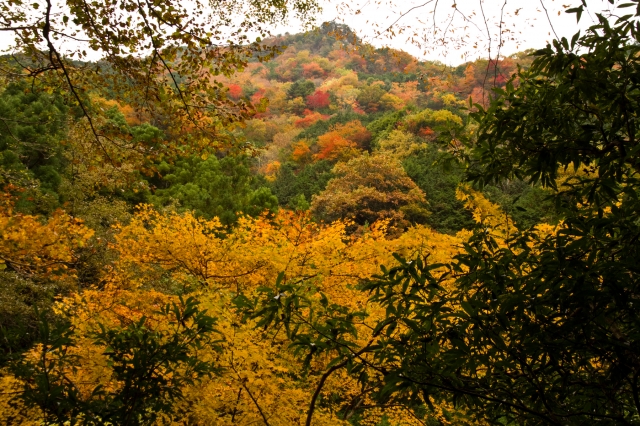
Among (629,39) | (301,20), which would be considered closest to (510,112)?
(629,39)

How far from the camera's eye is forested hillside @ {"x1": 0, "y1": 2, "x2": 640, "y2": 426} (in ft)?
5.63

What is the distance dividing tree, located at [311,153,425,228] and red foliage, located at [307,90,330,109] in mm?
17025

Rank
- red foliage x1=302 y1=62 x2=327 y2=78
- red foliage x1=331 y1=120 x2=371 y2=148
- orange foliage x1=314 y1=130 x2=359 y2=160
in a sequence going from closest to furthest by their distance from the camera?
orange foliage x1=314 y1=130 x2=359 y2=160 → red foliage x1=331 y1=120 x2=371 y2=148 → red foliage x1=302 y1=62 x2=327 y2=78

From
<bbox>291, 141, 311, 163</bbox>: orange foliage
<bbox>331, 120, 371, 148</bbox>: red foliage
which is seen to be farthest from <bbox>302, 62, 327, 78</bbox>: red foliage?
<bbox>291, 141, 311, 163</bbox>: orange foliage

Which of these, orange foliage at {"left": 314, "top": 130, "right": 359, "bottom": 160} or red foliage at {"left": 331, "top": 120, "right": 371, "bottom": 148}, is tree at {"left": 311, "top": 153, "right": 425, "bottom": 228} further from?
red foliage at {"left": 331, "top": 120, "right": 371, "bottom": 148}

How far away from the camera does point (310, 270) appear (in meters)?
6.89

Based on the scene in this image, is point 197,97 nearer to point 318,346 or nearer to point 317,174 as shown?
point 318,346

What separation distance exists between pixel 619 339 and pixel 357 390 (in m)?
6.08

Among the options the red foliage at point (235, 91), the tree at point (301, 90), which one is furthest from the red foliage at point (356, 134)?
the tree at point (301, 90)

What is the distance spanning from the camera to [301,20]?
3678 mm

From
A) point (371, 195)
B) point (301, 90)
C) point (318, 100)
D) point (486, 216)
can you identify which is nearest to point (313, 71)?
point (301, 90)

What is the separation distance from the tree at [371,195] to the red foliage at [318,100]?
17025mm

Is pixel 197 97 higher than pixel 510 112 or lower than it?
higher

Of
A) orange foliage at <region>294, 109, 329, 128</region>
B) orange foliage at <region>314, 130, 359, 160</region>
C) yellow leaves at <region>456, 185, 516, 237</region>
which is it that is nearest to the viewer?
yellow leaves at <region>456, 185, 516, 237</region>
